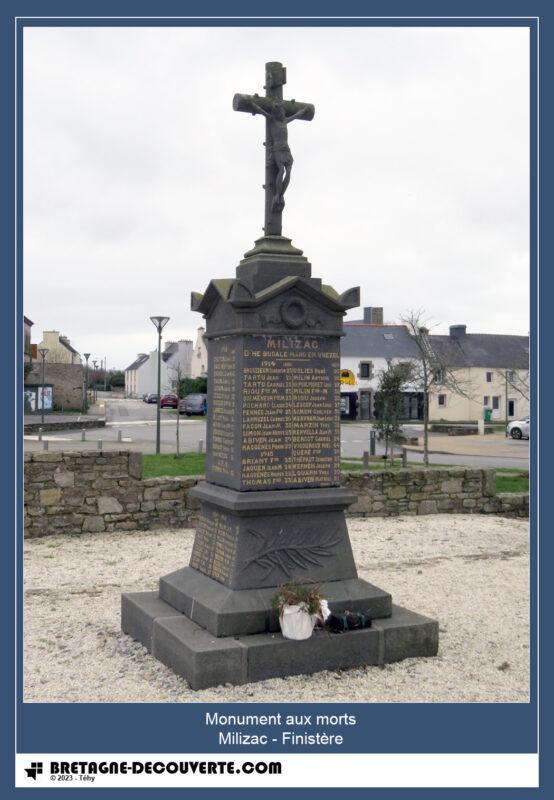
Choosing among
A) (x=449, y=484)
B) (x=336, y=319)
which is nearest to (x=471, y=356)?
(x=449, y=484)

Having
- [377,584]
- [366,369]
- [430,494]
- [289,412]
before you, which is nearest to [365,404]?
[366,369]

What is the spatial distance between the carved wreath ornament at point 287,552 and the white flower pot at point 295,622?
20.3 inches

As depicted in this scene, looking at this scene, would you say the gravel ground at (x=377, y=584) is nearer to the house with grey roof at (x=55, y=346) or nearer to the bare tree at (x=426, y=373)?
the bare tree at (x=426, y=373)

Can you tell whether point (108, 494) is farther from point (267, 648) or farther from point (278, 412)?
point (267, 648)

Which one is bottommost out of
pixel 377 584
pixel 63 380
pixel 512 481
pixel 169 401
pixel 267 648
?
pixel 377 584

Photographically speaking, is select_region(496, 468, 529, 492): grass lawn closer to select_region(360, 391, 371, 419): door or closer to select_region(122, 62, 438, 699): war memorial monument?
select_region(122, 62, 438, 699): war memorial monument

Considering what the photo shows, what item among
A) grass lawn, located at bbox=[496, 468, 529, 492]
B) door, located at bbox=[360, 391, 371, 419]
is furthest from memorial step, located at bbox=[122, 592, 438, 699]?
door, located at bbox=[360, 391, 371, 419]

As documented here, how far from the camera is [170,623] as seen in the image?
21.0 feet

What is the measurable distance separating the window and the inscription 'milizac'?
148ft

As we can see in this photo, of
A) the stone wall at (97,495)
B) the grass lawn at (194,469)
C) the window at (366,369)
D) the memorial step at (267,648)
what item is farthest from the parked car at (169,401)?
the memorial step at (267,648)

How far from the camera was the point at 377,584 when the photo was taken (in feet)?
29.4

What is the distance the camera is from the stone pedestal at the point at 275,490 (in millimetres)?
6246

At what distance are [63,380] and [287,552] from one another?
174ft

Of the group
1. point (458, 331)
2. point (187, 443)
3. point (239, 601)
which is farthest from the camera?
point (458, 331)
